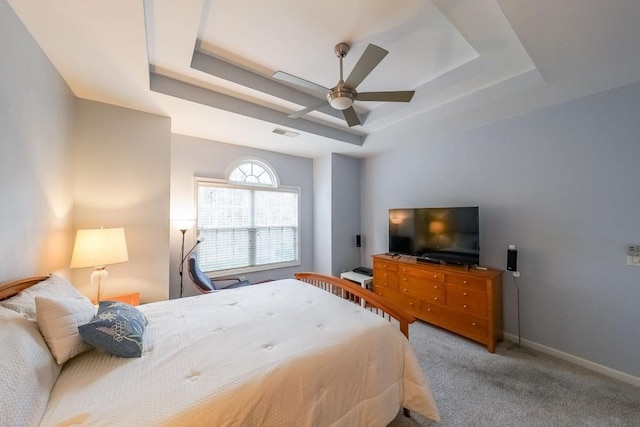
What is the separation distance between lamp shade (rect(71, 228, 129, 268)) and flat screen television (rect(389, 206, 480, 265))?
3.40 metres

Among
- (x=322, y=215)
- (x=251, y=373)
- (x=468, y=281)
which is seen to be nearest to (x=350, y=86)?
(x=251, y=373)

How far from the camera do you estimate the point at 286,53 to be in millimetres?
2309

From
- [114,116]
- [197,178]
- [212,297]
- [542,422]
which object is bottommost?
[542,422]

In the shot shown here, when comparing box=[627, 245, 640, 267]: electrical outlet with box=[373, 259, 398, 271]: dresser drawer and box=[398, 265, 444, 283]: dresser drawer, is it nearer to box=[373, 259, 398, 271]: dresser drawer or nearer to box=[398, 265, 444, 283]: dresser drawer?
box=[398, 265, 444, 283]: dresser drawer

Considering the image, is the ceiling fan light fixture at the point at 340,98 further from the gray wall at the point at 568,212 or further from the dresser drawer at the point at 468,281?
the dresser drawer at the point at 468,281

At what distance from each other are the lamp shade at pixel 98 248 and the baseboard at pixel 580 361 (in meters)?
4.32

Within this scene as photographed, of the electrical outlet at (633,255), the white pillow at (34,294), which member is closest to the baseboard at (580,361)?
the electrical outlet at (633,255)

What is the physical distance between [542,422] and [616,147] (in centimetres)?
250

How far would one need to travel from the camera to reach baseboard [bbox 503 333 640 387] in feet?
7.29

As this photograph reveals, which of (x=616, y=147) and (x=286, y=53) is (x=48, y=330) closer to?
(x=286, y=53)

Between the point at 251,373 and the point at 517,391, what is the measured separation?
232cm

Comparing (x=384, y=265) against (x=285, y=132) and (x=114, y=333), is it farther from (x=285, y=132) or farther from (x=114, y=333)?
(x=114, y=333)

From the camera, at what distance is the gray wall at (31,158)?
1.49 metres

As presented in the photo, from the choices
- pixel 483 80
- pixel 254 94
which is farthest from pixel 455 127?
pixel 254 94
